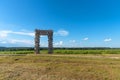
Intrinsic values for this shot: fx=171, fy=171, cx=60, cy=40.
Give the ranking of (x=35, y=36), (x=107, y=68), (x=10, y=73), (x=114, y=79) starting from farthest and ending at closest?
(x=35, y=36) < (x=107, y=68) < (x=10, y=73) < (x=114, y=79)

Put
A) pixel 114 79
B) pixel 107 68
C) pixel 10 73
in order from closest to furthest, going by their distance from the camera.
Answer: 1. pixel 114 79
2. pixel 10 73
3. pixel 107 68

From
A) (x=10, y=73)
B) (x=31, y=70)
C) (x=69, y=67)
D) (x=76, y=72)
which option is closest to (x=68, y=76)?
(x=76, y=72)

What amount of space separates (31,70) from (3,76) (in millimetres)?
3191

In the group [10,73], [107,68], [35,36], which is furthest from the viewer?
[35,36]

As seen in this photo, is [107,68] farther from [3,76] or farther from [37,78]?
[3,76]

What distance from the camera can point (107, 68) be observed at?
66.2ft

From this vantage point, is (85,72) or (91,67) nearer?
(85,72)

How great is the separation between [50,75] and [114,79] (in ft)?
21.2

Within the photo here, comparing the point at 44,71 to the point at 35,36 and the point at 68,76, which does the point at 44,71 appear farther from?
the point at 35,36

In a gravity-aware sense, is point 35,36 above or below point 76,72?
above

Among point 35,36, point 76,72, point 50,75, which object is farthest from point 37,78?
point 35,36

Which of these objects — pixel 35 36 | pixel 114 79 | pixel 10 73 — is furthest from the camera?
pixel 35 36

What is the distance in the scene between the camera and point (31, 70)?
19.6 m

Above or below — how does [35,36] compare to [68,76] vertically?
above
